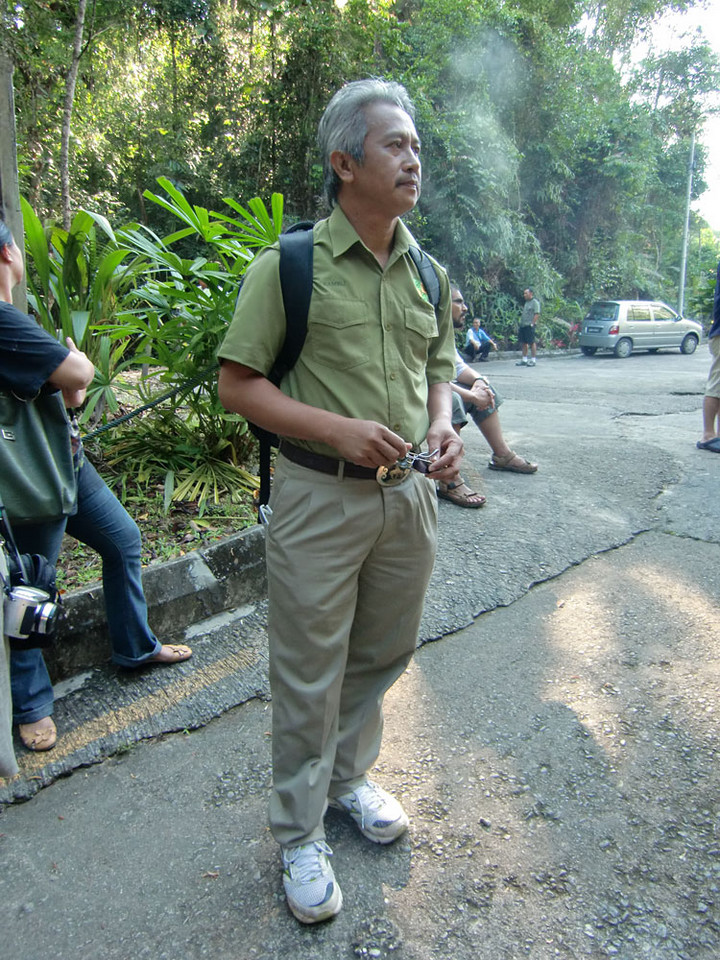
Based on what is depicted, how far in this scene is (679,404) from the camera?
9.09 m

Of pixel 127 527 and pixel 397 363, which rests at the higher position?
pixel 397 363

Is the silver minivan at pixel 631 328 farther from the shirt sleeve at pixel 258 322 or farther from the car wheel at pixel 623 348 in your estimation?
the shirt sleeve at pixel 258 322

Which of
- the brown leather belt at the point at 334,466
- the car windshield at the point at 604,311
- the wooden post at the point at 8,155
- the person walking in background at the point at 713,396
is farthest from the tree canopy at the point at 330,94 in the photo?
the person walking in background at the point at 713,396

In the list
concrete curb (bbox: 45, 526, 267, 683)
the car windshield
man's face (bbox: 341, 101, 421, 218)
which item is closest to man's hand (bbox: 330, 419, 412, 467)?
man's face (bbox: 341, 101, 421, 218)

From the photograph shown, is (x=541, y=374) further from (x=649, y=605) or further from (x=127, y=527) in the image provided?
(x=127, y=527)

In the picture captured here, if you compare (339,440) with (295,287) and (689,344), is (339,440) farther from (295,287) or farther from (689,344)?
(689,344)

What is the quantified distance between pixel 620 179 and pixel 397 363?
974 inches

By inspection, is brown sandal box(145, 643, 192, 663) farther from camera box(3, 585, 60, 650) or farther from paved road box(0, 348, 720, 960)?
camera box(3, 585, 60, 650)

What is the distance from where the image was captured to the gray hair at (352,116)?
5.72 ft

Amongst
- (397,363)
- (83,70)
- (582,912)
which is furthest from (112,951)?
(83,70)

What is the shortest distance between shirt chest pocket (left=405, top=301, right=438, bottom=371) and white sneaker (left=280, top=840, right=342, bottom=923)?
1317mm

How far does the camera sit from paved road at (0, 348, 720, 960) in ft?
5.90

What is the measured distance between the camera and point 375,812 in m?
2.08

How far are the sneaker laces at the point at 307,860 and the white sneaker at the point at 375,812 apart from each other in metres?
0.19
